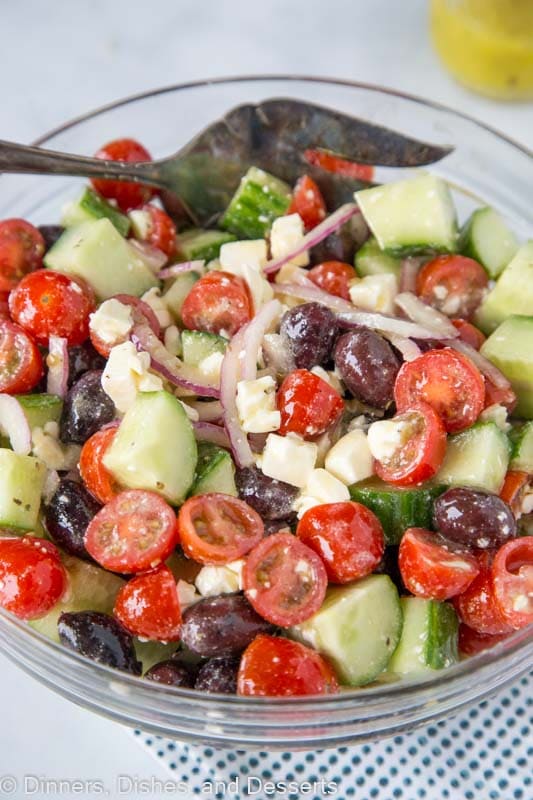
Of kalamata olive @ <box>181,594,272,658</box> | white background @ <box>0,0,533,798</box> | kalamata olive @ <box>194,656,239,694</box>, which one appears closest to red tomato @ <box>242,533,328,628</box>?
kalamata olive @ <box>181,594,272,658</box>

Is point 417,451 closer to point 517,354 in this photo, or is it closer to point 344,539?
point 344,539

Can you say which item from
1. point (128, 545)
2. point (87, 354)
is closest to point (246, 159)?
point (87, 354)

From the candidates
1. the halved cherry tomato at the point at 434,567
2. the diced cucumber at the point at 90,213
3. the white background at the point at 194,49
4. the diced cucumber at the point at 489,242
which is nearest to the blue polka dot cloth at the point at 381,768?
the halved cherry tomato at the point at 434,567

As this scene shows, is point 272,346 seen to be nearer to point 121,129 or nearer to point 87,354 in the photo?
point 87,354

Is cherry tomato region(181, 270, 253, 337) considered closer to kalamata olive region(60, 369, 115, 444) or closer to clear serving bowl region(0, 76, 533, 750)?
kalamata olive region(60, 369, 115, 444)

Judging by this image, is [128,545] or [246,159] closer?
[128,545]

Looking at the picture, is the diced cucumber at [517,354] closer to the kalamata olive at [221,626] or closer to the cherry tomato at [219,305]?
the cherry tomato at [219,305]
